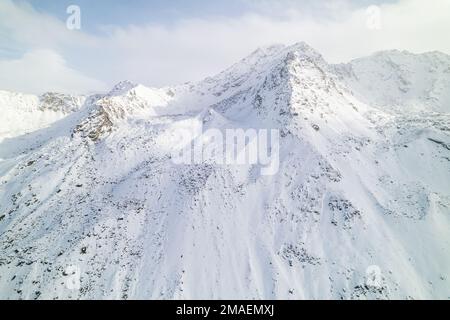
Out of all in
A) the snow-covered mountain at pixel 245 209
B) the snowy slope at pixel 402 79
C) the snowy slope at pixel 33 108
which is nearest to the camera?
the snow-covered mountain at pixel 245 209

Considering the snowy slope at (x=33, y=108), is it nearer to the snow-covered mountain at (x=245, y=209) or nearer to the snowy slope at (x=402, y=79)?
the snow-covered mountain at (x=245, y=209)

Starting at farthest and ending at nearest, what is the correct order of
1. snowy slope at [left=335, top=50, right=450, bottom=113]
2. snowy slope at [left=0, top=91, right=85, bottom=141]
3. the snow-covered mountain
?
snowy slope at [left=0, top=91, right=85, bottom=141], snowy slope at [left=335, top=50, right=450, bottom=113], the snow-covered mountain

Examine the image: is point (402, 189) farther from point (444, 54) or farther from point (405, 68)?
point (444, 54)

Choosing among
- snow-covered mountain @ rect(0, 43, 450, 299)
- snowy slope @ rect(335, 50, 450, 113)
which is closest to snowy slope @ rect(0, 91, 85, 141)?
snow-covered mountain @ rect(0, 43, 450, 299)

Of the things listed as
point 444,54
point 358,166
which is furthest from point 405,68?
point 358,166

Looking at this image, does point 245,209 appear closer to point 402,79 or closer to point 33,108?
point 402,79

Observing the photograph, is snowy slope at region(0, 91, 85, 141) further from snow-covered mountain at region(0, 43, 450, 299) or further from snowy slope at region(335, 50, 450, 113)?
snowy slope at region(335, 50, 450, 113)

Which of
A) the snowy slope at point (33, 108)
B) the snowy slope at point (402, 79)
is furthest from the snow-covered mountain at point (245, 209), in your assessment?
the snowy slope at point (33, 108)

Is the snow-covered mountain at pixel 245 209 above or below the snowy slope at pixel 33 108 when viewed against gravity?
below

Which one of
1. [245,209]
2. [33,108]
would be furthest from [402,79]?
[33,108]
